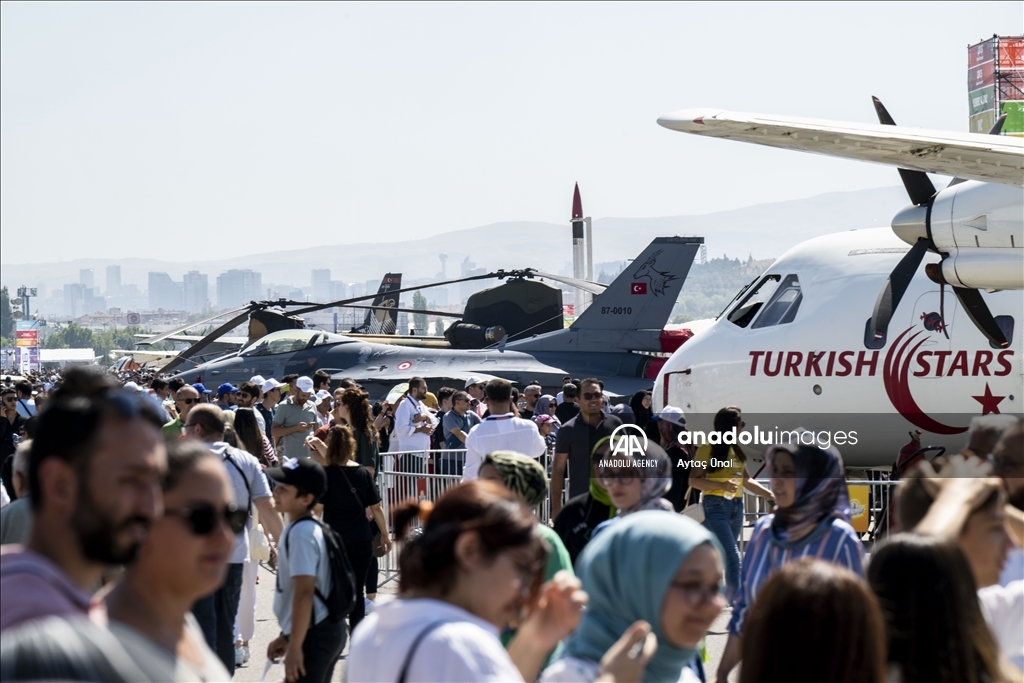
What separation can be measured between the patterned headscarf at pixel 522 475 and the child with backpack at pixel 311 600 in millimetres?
852

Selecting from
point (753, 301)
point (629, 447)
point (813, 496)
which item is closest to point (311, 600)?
point (629, 447)

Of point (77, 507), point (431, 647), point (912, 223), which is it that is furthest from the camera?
point (912, 223)

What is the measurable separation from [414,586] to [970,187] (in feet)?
27.8

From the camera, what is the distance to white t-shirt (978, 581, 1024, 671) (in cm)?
366

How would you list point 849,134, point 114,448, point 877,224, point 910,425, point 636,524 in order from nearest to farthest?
1. point 114,448
2. point 636,524
3. point 849,134
4. point 910,425
5. point 877,224

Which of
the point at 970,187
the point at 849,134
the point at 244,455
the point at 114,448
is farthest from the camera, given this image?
the point at 970,187

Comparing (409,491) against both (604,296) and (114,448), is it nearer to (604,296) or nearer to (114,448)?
(114,448)

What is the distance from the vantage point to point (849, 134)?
8797 mm

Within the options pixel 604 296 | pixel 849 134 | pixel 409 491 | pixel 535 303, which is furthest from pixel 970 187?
pixel 535 303

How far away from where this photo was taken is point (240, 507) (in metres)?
6.26

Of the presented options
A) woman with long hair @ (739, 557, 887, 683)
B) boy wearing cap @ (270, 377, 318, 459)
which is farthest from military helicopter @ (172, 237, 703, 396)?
woman with long hair @ (739, 557, 887, 683)

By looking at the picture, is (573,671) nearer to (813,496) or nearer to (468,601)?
(468,601)

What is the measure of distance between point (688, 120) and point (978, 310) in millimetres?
3853

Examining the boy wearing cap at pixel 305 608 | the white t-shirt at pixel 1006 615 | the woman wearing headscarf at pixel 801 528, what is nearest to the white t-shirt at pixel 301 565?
the boy wearing cap at pixel 305 608
